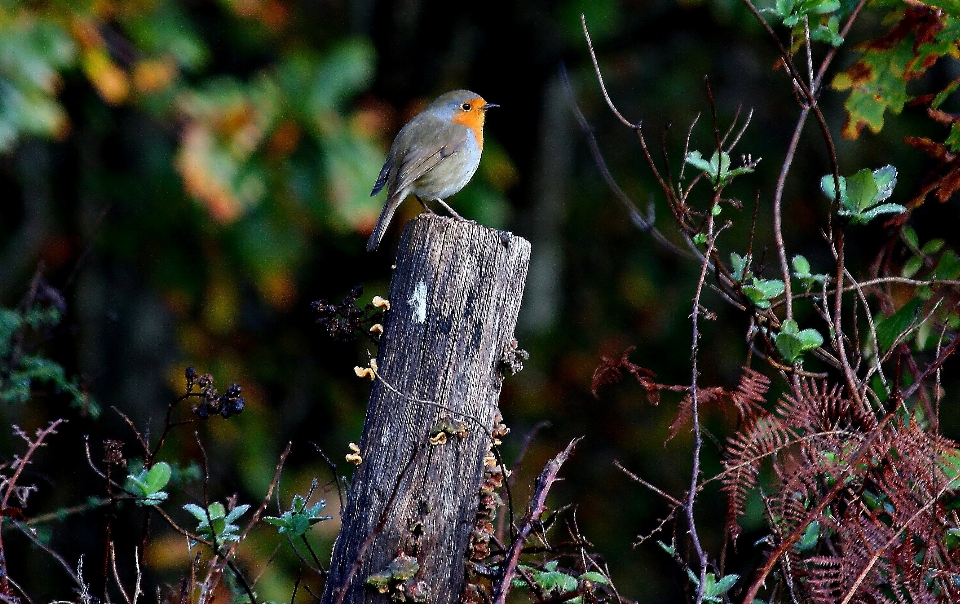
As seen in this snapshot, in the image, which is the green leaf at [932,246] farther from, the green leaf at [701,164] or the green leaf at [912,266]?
the green leaf at [701,164]

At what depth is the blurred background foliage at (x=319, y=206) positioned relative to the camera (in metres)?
5.48

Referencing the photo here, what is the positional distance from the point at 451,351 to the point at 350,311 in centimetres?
27

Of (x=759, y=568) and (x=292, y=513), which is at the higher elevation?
(x=292, y=513)

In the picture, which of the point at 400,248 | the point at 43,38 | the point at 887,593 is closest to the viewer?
the point at 887,593

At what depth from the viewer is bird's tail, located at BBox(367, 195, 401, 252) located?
365 centimetres

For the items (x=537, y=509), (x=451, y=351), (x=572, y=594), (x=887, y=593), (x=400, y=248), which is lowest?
(x=887, y=593)

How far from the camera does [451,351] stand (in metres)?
2.23

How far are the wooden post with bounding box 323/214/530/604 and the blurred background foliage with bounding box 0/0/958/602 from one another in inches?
59.0

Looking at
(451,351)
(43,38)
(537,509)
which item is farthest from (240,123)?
(537,509)

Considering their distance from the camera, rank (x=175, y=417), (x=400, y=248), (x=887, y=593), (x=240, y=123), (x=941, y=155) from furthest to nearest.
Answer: (x=175, y=417), (x=240, y=123), (x=941, y=155), (x=400, y=248), (x=887, y=593)

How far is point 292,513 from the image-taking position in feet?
7.38

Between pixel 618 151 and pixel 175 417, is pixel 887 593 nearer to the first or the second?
pixel 175 417

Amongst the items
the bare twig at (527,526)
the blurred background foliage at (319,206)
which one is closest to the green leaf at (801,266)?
the bare twig at (527,526)

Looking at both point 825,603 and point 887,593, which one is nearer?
point 825,603
